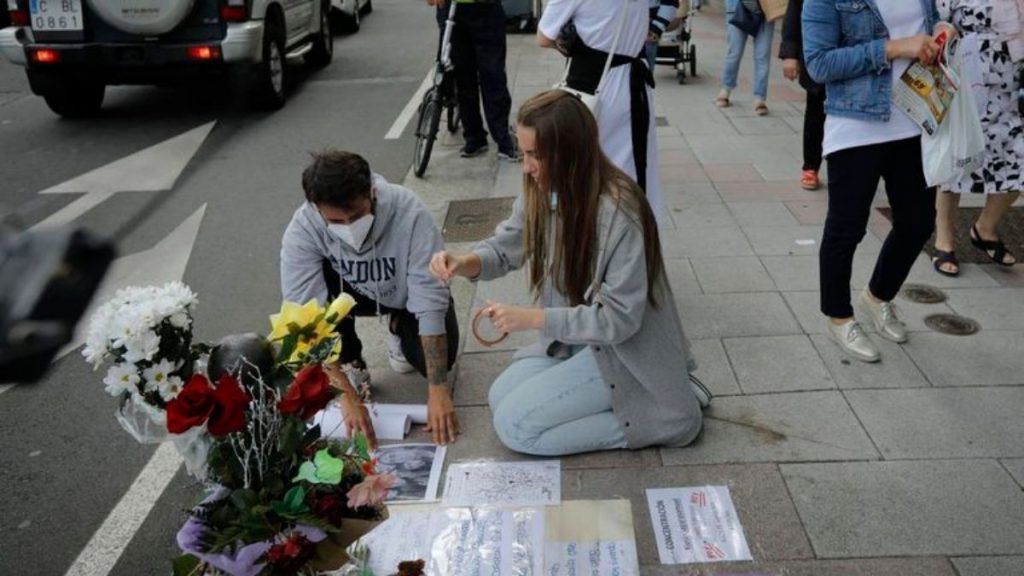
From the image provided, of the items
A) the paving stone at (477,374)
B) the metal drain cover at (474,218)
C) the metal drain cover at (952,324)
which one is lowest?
the metal drain cover at (474,218)

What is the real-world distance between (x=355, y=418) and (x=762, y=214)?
314cm

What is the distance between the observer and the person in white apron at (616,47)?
3.58m

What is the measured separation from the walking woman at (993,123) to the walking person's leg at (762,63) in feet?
11.1

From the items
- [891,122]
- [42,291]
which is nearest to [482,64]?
[891,122]

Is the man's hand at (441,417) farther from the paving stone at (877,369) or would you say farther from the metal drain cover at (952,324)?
the metal drain cover at (952,324)

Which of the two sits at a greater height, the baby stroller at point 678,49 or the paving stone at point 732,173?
the baby stroller at point 678,49

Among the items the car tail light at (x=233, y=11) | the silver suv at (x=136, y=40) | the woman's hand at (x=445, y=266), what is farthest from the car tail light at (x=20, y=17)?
the woman's hand at (x=445, y=266)

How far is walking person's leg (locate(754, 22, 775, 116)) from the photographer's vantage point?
7.46m

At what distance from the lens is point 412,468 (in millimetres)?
2938

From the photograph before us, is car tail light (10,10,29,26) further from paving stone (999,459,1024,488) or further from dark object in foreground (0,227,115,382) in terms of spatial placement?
paving stone (999,459,1024,488)

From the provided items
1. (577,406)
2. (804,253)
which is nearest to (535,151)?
(577,406)

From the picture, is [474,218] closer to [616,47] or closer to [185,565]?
[616,47]

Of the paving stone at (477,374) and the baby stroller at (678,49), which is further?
the baby stroller at (678,49)

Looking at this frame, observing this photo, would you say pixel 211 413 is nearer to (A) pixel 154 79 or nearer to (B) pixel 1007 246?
(B) pixel 1007 246
